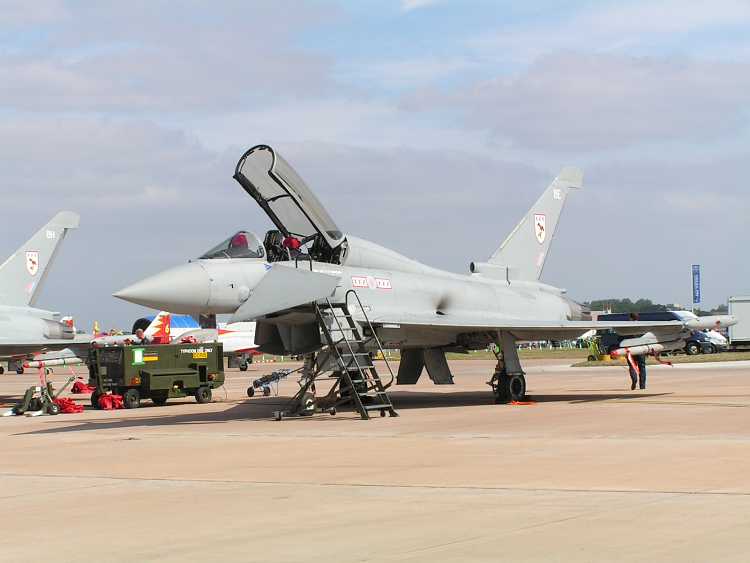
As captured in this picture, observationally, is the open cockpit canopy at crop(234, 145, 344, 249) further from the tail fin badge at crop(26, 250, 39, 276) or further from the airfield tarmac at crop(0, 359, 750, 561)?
the tail fin badge at crop(26, 250, 39, 276)

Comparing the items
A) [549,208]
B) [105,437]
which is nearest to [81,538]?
[105,437]

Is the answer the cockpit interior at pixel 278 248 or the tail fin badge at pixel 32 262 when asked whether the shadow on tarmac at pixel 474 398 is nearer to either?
the cockpit interior at pixel 278 248

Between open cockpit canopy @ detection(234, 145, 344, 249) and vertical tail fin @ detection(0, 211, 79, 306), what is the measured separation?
13580 millimetres

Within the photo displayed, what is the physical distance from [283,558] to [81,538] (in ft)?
5.17

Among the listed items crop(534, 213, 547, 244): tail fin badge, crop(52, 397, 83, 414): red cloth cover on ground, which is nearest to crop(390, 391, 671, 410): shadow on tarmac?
crop(534, 213, 547, 244): tail fin badge

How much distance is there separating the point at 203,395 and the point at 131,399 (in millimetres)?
1797

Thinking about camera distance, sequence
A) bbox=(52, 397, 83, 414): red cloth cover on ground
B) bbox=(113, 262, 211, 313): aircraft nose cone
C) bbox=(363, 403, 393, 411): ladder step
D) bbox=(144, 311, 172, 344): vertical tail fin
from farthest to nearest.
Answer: bbox=(144, 311, 172, 344): vertical tail fin → bbox=(52, 397, 83, 414): red cloth cover on ground → bbox=(363, 403, 393, 411): ladder step → bbox=(113, 262, 211, 313): aircraft nose cone

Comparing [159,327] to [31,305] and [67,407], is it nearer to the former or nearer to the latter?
[31,305]

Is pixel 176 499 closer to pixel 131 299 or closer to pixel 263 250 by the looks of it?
pixel 131 299

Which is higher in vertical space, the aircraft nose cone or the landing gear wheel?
the aircraft nose cone

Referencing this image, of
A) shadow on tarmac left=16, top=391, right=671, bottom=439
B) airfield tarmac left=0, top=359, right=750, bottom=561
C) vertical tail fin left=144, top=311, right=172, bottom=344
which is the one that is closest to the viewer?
airfield tarmac left=0, top=359, right=750, bottom=561

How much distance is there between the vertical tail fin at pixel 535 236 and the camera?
74.4ft

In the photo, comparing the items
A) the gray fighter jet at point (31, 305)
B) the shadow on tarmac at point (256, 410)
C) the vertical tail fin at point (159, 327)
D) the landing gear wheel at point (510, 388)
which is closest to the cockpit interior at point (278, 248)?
the shadow on tarmac at point (256, 410)

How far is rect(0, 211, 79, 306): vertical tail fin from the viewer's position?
2830 cm
